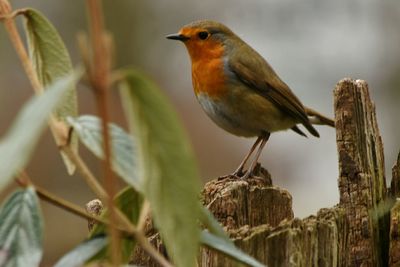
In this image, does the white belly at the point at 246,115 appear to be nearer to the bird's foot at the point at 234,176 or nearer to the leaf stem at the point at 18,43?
the bird's foot at the point at 234,176

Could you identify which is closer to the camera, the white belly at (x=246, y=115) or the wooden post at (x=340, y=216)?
the wooden post at (x=340, y=216)

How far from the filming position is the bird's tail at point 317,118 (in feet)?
12.4

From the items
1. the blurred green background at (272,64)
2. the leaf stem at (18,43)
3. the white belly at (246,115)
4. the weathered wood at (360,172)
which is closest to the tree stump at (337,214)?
the weathered wood at (360,172)

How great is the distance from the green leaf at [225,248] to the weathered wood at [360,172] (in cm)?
67

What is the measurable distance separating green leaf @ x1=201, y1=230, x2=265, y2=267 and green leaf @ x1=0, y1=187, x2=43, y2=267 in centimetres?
15

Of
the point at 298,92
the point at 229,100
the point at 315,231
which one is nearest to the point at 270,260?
the point at 315,231

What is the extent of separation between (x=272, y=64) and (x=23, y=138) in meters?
9.96

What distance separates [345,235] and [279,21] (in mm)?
10064

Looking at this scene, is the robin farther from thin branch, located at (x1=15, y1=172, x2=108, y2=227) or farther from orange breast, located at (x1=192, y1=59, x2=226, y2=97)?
thin branch, located at (x1=15, y1=172, x2=108, y2=227)

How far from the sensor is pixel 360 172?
1.71 meters

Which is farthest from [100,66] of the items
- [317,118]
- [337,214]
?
[317,118]

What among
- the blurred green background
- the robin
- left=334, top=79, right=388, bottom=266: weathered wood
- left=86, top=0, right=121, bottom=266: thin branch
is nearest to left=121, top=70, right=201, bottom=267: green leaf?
left=86, top=0, right=121, bottom=266: thin branch

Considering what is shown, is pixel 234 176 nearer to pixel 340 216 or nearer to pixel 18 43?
pixel 340 216

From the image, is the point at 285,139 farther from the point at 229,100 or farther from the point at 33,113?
the point at 33,113
